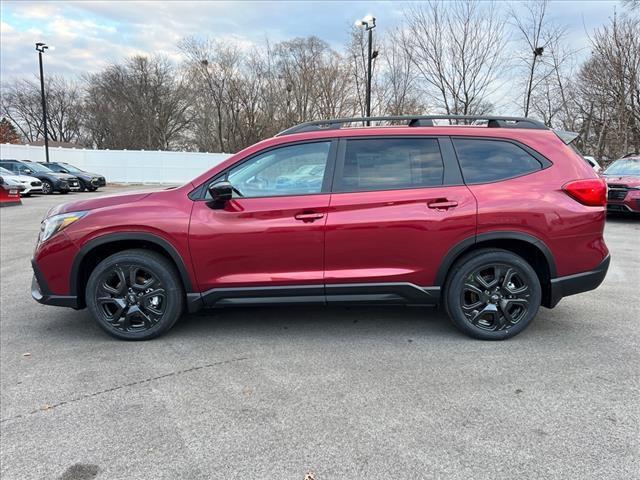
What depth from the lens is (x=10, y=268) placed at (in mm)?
6852

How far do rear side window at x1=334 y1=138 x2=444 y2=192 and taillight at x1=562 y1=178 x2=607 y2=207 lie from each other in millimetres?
Answer: 1050

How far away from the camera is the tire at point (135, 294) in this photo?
3.91 m

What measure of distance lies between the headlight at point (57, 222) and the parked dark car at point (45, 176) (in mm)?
20196

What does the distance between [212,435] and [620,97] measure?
25049mm

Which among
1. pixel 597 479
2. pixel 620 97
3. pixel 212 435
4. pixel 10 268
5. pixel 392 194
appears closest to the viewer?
pixel 597 479

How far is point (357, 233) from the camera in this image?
3.77m

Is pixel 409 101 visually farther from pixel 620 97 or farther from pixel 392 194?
pixel 392 194

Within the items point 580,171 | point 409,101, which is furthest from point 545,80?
point 580,171

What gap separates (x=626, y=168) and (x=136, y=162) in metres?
29.8

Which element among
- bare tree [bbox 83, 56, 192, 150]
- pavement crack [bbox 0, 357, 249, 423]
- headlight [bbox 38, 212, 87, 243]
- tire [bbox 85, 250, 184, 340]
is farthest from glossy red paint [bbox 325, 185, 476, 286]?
bare tree [bbox 83, 56, 192, 150]

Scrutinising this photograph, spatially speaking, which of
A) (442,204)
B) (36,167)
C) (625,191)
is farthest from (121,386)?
(36,167)

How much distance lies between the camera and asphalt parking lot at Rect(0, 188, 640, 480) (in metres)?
2.42

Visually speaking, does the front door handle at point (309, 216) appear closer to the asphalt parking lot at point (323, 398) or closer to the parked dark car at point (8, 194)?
the asphalt parking lot at point (323, 398)

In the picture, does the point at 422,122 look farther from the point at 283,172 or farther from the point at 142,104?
the point at 142,104
